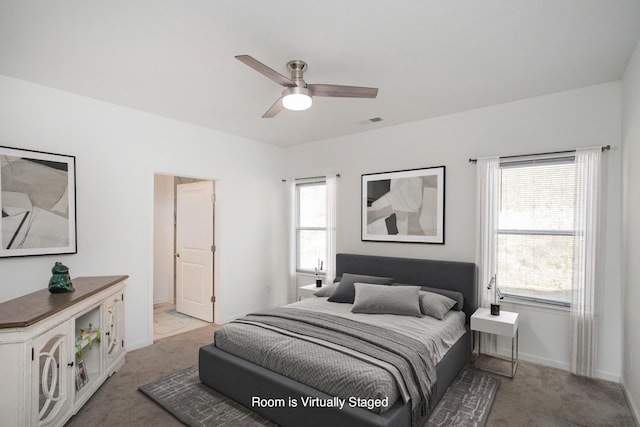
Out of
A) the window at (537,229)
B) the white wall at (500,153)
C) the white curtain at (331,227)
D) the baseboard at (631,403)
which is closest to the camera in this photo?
the baseboard at (631,403)

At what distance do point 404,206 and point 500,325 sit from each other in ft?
5.72

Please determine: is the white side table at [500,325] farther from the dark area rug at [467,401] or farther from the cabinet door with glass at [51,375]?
the cabinet door with glass at [51,375]

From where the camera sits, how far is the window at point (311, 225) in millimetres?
5152

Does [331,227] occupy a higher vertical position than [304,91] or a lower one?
lower

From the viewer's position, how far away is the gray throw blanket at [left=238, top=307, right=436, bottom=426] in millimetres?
2217

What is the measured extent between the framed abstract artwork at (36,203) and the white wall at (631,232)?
4.80 meters

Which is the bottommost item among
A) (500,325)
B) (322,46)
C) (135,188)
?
(500,325)

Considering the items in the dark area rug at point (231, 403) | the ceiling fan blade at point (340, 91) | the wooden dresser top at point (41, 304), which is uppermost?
the ceiling fan blade at point (340, 91)

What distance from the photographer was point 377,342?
2.48 meters

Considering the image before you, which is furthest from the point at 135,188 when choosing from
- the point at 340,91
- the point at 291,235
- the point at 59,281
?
the point at 340,91

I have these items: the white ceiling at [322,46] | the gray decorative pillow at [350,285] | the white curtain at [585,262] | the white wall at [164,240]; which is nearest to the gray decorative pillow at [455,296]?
the gray decorative pillow at [350,285]

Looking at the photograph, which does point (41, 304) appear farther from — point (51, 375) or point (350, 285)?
point (350, 285)

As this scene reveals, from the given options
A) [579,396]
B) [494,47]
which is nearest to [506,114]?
[494,47]

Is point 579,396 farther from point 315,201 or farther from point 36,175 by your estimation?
point 36,175
